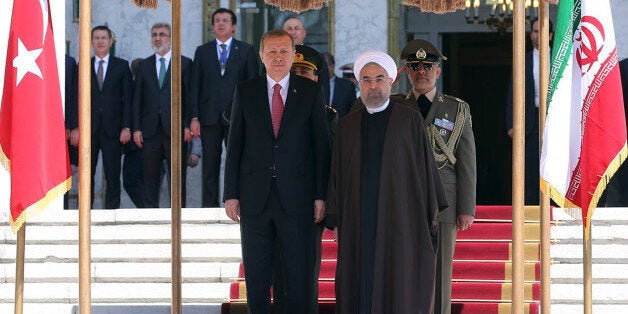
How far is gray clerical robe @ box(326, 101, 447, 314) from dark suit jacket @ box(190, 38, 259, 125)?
4.53m

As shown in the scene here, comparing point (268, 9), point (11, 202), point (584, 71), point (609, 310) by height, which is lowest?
point (609, 310)

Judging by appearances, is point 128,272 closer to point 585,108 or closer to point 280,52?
point 280,52

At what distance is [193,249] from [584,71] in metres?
4.25

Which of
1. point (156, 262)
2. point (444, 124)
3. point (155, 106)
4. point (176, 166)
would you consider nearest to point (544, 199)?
point (444, 124)

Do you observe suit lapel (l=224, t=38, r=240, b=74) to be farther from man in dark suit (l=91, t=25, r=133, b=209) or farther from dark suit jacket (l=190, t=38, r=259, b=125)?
man in dark suit (l=91, t=25, r=133, b=209)

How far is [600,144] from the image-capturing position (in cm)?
779

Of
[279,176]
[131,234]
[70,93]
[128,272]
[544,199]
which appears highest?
[70,93]

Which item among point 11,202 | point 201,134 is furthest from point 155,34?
point 11,202

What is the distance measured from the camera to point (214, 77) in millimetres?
12523

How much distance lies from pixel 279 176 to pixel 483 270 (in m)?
2.83

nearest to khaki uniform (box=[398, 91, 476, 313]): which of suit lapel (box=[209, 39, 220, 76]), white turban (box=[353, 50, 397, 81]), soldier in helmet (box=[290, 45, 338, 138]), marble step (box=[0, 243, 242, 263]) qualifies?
white turban (box=[353, 50, 397, 81])

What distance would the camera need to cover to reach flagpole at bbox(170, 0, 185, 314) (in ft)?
27.7

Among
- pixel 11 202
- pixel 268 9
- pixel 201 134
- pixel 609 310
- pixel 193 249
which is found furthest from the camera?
pixel 268 9

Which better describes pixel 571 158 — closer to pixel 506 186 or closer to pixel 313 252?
pixel 313 252
